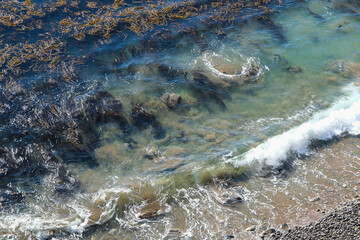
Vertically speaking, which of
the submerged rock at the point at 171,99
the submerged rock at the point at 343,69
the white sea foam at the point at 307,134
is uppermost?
the submerged rock at the point at 343,69

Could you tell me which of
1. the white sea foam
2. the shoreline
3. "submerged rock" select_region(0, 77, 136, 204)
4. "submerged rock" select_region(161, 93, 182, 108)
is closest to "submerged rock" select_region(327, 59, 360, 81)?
the white sea foam

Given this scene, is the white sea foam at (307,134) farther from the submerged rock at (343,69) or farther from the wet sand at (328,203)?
the submerged rock at (343,69)

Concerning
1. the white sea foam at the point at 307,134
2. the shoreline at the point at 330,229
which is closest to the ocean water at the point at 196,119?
the white sea foam at the point at 307,134

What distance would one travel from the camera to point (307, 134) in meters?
10.4

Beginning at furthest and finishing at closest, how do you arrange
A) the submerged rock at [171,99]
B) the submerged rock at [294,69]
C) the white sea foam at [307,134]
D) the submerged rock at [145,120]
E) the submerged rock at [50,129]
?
the submerged rock at [294,69]
the submerged rock at [171,99]
the submerged rock at [145,120]
the white sea foam at [307,134]
the submerged rock at [50,129]

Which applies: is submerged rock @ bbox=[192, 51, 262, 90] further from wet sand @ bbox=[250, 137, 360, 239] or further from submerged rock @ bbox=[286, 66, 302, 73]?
wet sand @ bbox=[250, 137, 360, 239]

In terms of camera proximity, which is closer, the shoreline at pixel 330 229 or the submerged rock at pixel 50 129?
the shoreline at pixel 330 229

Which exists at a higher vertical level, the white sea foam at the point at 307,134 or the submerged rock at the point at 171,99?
the submerged rock at the point at 171,99

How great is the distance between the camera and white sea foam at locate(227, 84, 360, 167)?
32.2 feet

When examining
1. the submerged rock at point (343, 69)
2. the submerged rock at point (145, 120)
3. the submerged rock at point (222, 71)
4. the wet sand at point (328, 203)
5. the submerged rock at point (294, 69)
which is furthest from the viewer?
the submerged rock at point (294, 69)

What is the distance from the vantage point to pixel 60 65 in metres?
12.6

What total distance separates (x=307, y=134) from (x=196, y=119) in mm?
3925

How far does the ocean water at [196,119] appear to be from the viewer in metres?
8.39

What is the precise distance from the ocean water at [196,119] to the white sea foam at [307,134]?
4 centimetres
